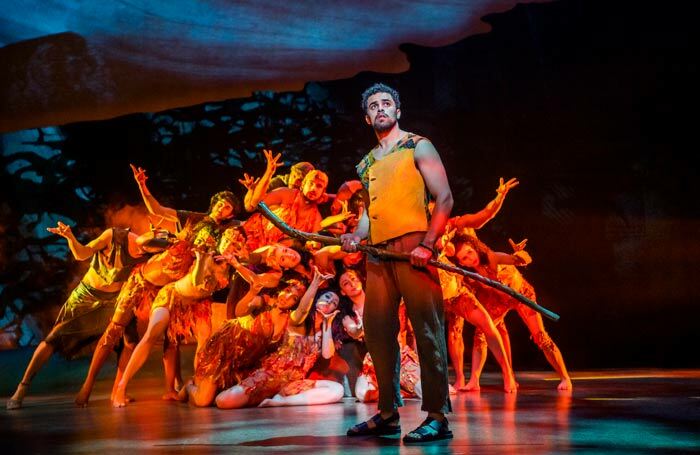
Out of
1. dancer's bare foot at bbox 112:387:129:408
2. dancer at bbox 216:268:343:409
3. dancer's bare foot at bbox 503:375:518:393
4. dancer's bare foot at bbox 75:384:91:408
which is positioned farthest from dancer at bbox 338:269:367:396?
dancer's bare foot at bbox 75:384:91:408

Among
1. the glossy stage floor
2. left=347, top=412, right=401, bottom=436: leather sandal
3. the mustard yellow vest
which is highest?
the mustard yellow vest

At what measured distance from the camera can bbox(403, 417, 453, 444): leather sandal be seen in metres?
2.60

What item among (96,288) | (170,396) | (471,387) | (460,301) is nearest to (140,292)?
(96,288)

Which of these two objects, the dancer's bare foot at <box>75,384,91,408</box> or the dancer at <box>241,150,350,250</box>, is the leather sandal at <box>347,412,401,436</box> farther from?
the dancer's bare foot at <box>75,384,91,408</box>

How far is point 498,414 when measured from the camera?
11.2 feet

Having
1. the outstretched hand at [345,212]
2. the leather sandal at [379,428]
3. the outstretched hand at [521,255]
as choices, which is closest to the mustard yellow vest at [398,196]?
the leather sandal at [379,428]

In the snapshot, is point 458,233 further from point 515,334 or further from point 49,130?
point 49,130

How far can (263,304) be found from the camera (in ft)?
15.0

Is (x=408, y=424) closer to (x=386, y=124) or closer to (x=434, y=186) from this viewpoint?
(x=434, y=186)

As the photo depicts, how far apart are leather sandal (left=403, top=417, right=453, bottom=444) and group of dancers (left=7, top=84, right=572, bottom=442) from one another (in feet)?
4.83

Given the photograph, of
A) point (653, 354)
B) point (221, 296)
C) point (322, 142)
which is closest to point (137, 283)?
point (221, 296)

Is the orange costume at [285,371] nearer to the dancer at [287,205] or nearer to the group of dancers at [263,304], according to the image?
the group of dancers at [263,304]

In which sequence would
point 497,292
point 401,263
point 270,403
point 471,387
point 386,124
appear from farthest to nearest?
point 497,292 < point 471,387 < point 270,403 < point 386,124 < point 401,263

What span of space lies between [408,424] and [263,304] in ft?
5.21
